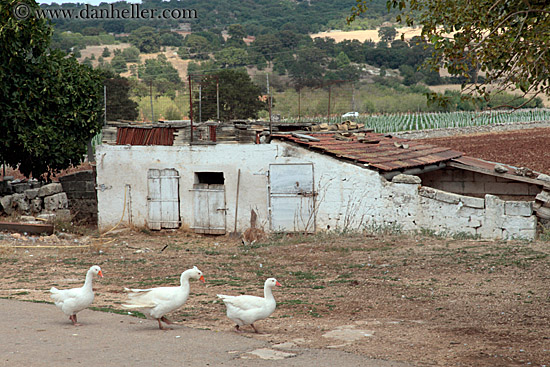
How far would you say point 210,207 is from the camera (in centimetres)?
1839

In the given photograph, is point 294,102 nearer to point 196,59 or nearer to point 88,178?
point 88,178

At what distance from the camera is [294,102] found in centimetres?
6056

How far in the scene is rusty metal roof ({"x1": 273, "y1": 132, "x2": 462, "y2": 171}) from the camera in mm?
16812

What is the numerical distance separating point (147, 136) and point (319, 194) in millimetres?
6126

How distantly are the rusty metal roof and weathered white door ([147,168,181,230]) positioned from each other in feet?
11.4

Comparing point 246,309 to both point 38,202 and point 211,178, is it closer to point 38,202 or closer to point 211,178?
point 211,178

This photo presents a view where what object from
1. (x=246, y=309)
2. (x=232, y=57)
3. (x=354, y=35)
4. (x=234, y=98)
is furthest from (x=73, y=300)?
(x=354, y=35)

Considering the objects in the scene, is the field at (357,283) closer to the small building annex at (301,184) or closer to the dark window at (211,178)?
the small building annex at (301,184)

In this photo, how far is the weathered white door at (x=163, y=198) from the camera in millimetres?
18766

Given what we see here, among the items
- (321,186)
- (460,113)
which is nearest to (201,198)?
(321,186)

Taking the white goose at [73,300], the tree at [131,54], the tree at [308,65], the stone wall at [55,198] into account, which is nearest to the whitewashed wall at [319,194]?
the stone wall at [55,198]

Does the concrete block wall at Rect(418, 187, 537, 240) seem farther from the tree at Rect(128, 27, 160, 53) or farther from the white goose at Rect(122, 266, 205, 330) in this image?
the tree at Rect(128, 27, 160, 53)

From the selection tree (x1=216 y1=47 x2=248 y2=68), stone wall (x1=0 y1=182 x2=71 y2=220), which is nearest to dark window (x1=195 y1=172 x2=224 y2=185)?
stone wall (x1=0 y1=182 x2=71 y2=220)

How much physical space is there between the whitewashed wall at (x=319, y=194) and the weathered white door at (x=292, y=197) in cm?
22
